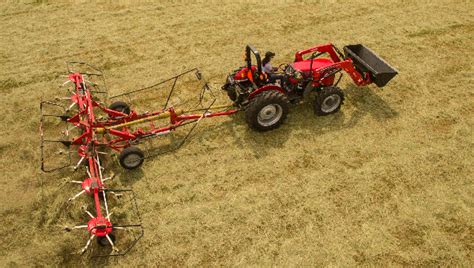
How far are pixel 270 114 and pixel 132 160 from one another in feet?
9.78

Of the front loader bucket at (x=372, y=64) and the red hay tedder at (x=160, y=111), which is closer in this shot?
the red hay tedder at (x=160, y=111)

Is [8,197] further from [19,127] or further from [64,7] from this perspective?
[64,7]

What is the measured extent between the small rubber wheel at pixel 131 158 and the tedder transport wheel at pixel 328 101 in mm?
3936

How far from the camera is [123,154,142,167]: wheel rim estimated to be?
23.4ft

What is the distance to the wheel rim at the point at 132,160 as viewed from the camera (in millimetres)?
7117

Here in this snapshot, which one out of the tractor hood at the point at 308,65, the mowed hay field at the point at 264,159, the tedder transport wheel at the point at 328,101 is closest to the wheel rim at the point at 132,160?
the mowed hay field at the point at 264,159

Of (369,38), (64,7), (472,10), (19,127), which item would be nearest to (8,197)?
(19,127)

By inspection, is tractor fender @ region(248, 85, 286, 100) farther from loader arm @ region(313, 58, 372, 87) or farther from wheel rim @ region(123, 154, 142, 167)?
wheel rim @ region(123, 154, 142, 167)

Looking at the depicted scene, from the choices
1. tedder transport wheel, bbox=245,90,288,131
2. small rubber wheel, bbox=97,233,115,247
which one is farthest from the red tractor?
small rubber wheel, bbox=97,233,115,247

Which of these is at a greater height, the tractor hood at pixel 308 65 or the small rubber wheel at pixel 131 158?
the tractor hood at pixel 308 65

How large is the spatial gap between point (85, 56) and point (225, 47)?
3862 millimetres

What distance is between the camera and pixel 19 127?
27.3ft

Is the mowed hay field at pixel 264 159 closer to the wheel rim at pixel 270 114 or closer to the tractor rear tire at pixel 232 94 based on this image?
the wheel rim at pixel 270 114

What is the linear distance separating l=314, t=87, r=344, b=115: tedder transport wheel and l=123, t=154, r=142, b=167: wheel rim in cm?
400
